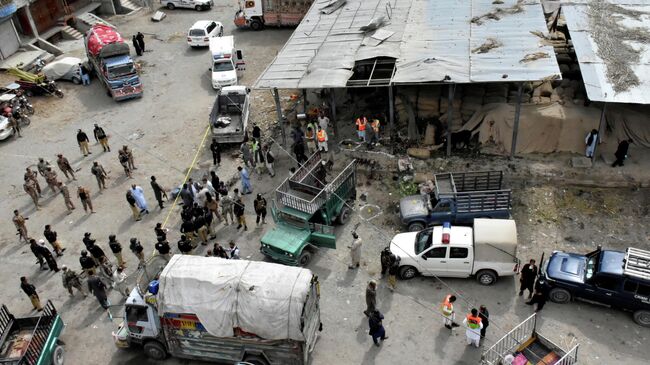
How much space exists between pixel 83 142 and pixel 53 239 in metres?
6.92

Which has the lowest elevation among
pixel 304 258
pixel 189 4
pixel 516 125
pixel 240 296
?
pixel 304 258

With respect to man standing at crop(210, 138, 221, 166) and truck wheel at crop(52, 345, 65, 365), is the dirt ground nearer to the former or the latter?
man standing at crop(210, 138, 221, 166)

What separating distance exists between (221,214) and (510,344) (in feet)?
35.4

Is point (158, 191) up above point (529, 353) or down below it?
below

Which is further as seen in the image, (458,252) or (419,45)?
(419,45)

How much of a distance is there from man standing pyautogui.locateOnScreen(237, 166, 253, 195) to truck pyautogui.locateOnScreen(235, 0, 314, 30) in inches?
682

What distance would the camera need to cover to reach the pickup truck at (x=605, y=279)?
47.4ft

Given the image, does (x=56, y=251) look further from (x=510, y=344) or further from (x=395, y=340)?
(x=510, y=344)

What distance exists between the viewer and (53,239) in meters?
18.6

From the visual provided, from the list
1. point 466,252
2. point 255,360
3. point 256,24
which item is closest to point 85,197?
point 255,360

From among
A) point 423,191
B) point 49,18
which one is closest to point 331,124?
point 423,191

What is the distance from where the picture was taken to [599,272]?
48.6 feet

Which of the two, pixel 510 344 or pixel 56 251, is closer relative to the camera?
pixel 510 344

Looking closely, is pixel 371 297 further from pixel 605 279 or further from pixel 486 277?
pixel 605 279
